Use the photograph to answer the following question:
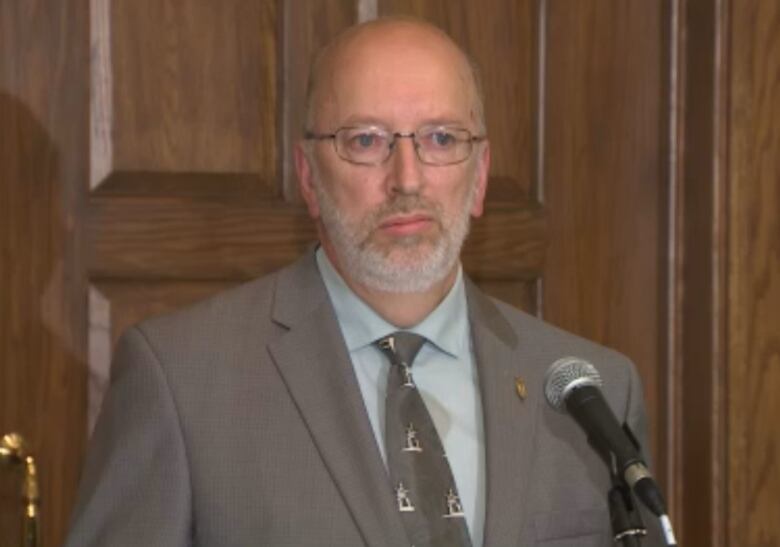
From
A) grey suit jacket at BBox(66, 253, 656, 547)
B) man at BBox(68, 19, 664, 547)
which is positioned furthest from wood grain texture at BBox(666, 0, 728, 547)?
Result: grey suit jacket at BBox(66, 253, 656, 547)

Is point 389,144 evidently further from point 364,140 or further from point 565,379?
point 565,379

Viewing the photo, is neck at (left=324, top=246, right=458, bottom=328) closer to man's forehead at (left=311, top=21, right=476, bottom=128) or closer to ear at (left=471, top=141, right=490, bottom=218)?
ear at (left=471, top=141, right=490, bottom=218)

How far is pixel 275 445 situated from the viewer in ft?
6.51

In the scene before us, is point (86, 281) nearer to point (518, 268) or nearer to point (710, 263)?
point (518, 268)

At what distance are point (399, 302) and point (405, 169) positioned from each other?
0.56 ft

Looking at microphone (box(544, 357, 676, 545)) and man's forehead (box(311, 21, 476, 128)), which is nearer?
microphone (box(544, 357, 676, 545))

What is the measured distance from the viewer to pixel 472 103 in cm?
217

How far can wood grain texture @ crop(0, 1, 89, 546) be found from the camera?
2.40 m

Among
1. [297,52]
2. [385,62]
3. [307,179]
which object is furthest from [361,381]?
[297,52]

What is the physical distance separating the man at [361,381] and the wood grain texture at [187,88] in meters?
0.33

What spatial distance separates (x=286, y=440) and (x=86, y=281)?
0.58 metres

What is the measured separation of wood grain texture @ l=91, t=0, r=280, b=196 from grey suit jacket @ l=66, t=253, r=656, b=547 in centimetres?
40

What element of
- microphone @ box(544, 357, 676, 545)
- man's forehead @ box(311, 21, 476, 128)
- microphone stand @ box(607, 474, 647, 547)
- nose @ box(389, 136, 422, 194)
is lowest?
microphone stand @ box(607, 474, 647, 547)

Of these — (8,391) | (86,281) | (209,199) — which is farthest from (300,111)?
(8,391)
